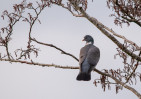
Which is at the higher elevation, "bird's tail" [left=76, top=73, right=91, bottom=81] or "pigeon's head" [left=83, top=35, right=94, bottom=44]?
"pigeon's head" [left=83, top=35, right=94, bottom=44]

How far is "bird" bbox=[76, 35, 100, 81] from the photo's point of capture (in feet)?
35.8

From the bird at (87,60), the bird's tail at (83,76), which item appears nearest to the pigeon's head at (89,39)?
the bird at (87,60)

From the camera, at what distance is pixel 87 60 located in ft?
38.0

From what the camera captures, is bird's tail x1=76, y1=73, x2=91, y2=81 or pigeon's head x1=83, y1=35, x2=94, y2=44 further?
pigeon's head x1=83, y1=35, x2=94, y2=44

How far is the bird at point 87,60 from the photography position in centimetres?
1092

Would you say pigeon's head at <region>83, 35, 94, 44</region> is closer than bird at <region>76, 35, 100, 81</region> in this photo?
No

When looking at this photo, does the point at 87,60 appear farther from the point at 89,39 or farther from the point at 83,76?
the point at 89,39

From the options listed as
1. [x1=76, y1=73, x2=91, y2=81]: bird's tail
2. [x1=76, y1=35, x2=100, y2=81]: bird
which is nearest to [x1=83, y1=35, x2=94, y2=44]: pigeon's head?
[x1=76, y1=35, x2=100, y2=81]: bird

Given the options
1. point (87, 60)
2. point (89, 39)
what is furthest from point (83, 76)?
point (89, 39)

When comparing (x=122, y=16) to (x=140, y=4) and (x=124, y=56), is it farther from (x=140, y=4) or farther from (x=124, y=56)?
(x=124, y=56)

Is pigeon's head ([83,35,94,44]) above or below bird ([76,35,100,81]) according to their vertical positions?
above

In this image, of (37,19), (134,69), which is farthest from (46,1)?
(134,69)

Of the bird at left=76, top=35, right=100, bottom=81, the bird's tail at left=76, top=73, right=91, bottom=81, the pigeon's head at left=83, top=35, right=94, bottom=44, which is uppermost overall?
the pigeon's head at left=83, top=35, right=94, bottom=44

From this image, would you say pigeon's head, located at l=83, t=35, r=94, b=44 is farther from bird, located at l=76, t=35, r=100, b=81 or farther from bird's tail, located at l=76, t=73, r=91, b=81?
bird's tail, located at l=76, t=73, r=91, b=81
